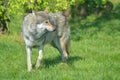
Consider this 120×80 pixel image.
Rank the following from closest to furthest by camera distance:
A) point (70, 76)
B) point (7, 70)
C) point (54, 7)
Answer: point (70, 76)
point (7, 70)
point (54, 7)

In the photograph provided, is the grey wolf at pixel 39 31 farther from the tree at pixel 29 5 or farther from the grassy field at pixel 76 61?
the tree at pixel 29 5

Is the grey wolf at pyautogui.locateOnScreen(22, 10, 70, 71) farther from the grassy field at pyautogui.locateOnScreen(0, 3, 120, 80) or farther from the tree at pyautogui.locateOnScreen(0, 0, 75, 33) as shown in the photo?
the tree at pyautogui.locateOnScreen(0, 0, 75, 33)

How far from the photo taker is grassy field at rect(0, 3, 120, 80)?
31.7 ft

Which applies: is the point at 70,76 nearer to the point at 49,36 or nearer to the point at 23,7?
the point at 49,36

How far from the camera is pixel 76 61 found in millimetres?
11844

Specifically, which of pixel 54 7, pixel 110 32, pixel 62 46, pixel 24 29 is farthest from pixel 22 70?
pixel 110 32

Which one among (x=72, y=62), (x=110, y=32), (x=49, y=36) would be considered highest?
(x=49, y=36)

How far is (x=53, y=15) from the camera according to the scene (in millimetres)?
11797

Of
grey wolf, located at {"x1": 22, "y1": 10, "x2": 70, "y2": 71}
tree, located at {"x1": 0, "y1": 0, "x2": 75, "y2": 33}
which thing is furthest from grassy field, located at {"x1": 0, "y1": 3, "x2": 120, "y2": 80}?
→ tree, located at {"x1": 0, "y1": 0, "x2": 75, "y2": 33}

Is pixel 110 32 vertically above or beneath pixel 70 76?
beneath

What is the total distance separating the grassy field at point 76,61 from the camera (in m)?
9.66

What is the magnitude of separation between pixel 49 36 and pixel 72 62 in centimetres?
138

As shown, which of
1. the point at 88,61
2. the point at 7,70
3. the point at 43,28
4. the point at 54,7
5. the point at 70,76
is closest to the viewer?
the point at 70,76

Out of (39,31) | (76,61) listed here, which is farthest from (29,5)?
(39,31)
